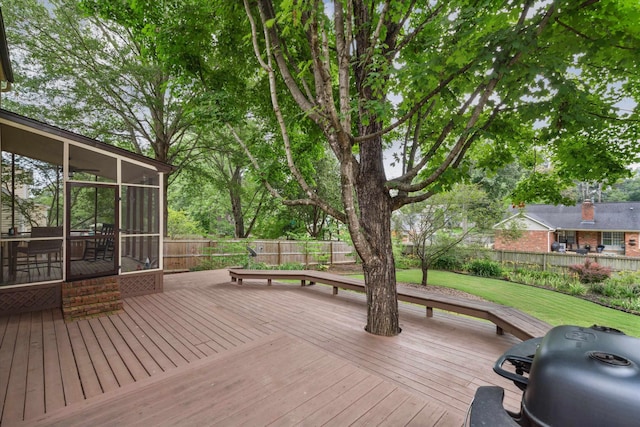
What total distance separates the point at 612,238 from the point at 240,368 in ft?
72.4

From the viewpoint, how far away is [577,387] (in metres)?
0.91

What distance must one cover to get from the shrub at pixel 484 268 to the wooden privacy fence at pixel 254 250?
201 inches

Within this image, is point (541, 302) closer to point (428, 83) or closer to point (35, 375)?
point (428, 83)

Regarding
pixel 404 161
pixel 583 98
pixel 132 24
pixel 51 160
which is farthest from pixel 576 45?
pixel 51 160

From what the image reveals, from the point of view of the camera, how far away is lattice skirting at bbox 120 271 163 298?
17.4ft

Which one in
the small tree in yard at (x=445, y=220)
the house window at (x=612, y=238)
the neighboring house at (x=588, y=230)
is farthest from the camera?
the house window at (x=612, y=238)

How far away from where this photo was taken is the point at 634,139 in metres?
3.88

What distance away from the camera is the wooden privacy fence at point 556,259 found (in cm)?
888

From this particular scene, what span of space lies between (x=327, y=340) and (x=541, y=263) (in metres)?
11.1

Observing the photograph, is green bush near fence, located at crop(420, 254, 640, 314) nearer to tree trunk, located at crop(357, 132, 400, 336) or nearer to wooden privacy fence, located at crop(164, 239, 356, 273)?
wooden privacy fence, located at crop(164, 239, 356, 273)

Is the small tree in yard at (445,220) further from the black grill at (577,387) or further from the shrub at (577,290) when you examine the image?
the black grill at (577,387)

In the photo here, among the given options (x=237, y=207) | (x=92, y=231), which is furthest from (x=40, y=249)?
(x=237, y=207)

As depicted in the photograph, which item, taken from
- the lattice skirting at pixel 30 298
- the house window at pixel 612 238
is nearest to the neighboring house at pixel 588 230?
the house window at pixel 612 238

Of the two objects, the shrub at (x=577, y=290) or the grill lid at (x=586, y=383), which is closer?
the grill lid at (x=586, y=383)
